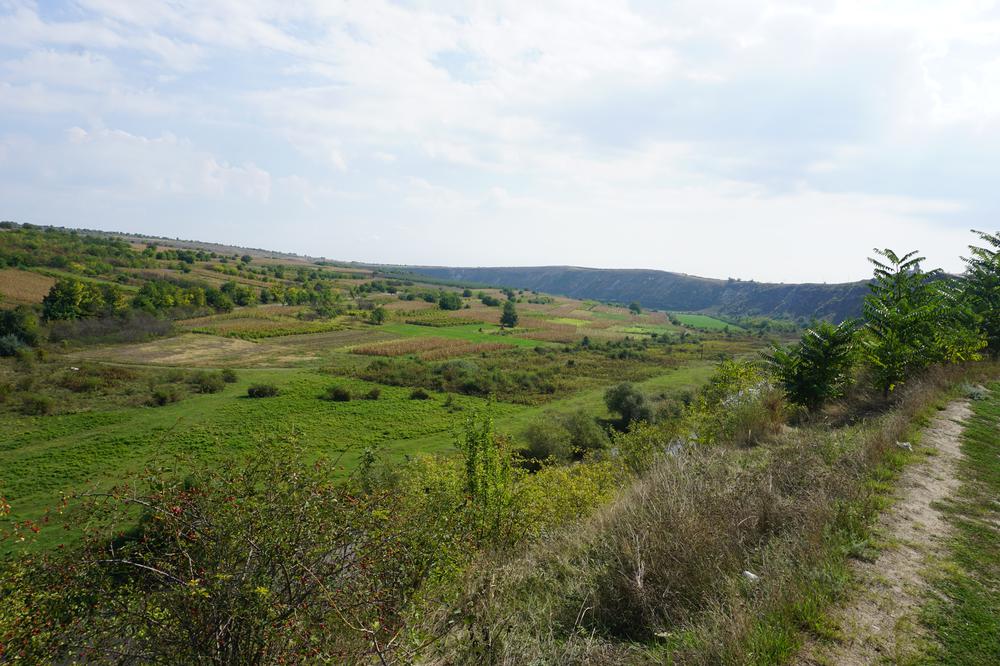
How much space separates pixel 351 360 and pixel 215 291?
5731 centimetres

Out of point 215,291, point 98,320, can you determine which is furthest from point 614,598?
point 215,291

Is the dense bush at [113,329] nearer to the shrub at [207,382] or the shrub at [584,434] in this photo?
the shrub at [207,382]

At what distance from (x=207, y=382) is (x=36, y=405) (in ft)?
45.2

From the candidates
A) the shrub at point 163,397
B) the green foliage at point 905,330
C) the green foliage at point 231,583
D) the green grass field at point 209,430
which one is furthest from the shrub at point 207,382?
the green foliage at point 905,330

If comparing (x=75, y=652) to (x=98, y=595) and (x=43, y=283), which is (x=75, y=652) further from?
(x=43, y=283)

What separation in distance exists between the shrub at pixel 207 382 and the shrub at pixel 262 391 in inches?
159

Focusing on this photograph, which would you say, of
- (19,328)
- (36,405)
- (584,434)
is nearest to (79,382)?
(36,405)

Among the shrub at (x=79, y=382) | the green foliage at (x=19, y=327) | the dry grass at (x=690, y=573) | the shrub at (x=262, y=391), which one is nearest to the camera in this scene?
the dry grass at (x=690, y=573)

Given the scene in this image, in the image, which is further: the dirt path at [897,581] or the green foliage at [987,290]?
the green foliage at [987,290]

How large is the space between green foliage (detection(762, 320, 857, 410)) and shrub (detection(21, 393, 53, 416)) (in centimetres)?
5528

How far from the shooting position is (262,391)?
49844mm

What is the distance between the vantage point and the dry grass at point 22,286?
70188mm

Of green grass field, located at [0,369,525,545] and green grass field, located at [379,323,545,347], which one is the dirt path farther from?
green grass field, located at [379,323,545,347]

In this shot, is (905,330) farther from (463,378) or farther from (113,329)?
(113,329)
